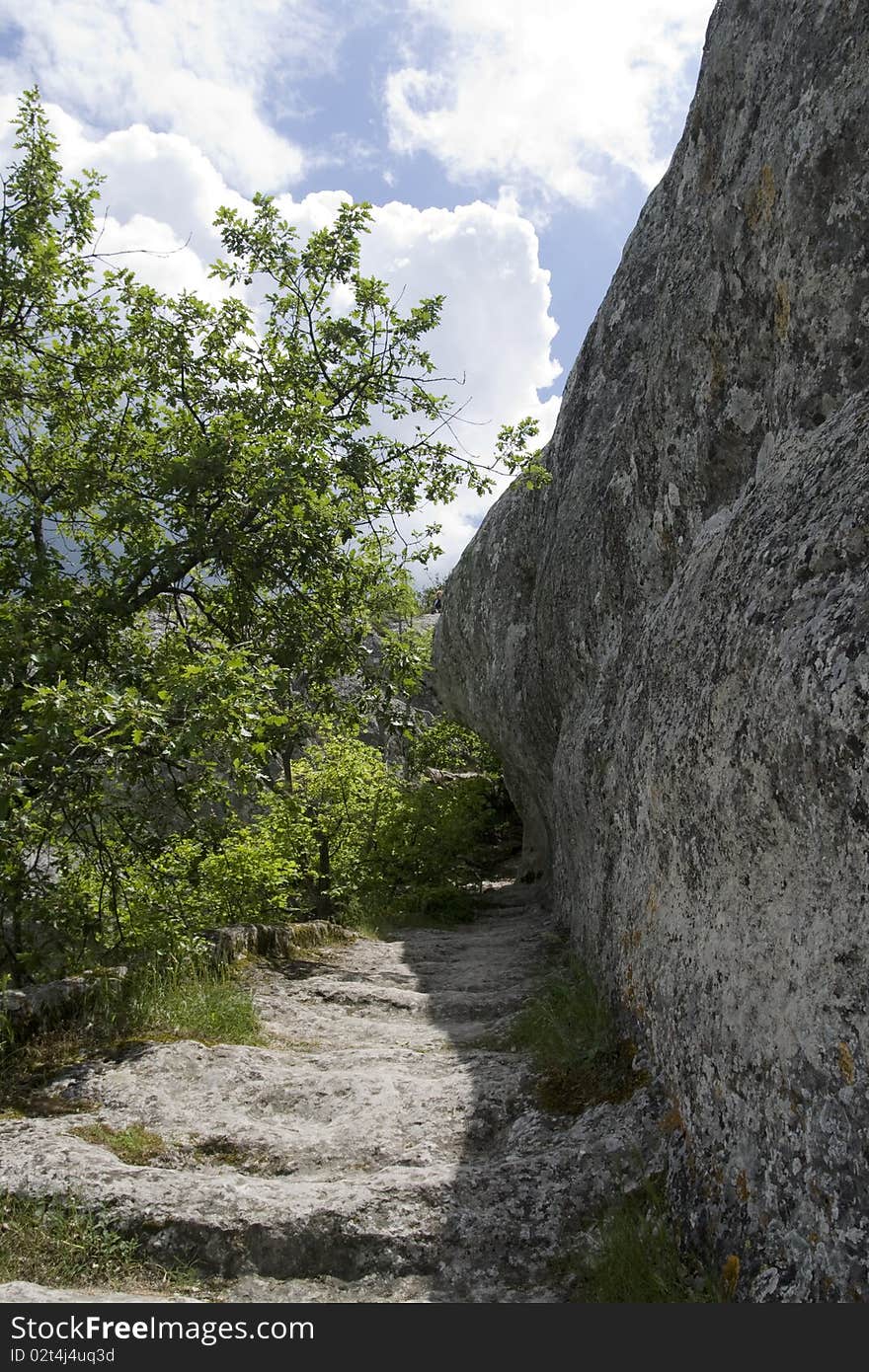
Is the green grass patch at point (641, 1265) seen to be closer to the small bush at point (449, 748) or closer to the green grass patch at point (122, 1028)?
the green grass patch at point (122, 1028)

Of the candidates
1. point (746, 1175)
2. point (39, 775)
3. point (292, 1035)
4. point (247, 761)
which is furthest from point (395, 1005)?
point (746, 1175)

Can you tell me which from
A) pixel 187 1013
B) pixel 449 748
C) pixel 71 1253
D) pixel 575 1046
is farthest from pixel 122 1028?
pixel 449 748

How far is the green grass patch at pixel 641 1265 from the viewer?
12.0ft

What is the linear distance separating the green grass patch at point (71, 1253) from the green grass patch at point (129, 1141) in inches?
24.6

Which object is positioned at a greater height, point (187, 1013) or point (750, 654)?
point (750, 654)

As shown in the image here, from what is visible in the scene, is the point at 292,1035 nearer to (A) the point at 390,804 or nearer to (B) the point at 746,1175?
(B) the point at 746,1175

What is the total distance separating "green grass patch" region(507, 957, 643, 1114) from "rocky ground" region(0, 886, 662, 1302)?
16 centimetres

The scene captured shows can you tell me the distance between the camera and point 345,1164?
16.5ft

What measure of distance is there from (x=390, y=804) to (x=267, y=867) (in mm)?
5040

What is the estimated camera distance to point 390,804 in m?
14.7

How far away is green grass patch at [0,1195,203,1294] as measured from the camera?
12.9ft

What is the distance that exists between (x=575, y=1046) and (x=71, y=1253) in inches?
131

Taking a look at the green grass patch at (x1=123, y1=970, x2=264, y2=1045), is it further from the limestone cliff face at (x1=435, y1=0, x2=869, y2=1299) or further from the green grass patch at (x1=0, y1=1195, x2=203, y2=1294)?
the limestone cliff face at (x1=435, y1=0, x2=869, y2=1299)

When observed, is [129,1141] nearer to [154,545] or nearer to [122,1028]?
[122,1028]
